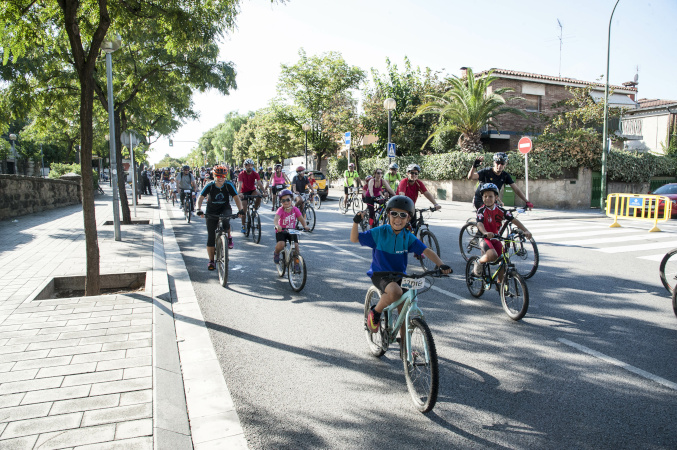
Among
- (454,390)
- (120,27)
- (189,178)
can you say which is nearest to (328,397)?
(454,390)

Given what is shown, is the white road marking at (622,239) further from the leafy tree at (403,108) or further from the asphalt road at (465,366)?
the leafy tree at (403,108)

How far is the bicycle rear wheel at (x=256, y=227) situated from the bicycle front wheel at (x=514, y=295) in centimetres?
674

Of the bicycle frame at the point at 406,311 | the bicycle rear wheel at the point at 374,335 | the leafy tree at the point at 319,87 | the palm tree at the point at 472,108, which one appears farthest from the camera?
the leafy tree at the point at 319,87

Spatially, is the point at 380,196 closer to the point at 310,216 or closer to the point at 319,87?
the point at 310,216

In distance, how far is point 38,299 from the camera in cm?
590

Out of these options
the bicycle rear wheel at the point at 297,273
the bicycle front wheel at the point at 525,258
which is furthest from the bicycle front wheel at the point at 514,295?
the bicycle rear wheel at the point at 297,273

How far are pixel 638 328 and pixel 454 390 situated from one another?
9.00 ft

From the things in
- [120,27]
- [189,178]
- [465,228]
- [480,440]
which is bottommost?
[480,440]

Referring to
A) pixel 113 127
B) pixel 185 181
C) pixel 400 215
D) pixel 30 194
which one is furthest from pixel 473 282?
pixel 30 194

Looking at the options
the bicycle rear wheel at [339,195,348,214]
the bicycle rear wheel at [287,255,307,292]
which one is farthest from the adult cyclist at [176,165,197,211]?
the bicycle rear wheel at [287,255,307,292]

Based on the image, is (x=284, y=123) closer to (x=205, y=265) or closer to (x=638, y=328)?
(x=205, y=265)

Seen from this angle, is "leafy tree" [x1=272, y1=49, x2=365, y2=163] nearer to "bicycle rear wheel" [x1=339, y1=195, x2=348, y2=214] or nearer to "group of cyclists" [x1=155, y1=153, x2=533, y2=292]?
"bicycle rear wheel" [x1=339, y1=195, x2=348, y2=214]

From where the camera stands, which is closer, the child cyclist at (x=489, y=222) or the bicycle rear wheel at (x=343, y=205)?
the child cyclist at (x=489, y=222)

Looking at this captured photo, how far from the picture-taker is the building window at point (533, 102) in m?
30.0
